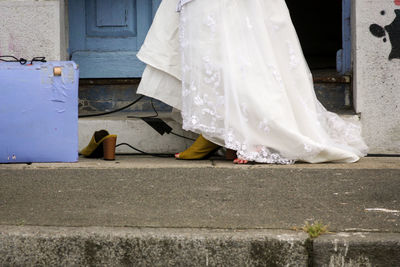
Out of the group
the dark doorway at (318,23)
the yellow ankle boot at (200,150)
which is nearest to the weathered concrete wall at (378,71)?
the yellow ankle boot at (200,150)

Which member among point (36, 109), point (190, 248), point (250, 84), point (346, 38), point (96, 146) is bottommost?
point (190, 248)

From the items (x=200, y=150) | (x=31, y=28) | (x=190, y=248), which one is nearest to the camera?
(x=190, y=248)

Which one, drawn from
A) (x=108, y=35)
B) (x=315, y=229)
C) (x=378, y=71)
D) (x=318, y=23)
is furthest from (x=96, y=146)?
(x=318, y=23)

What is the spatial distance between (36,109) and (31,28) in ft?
3.90

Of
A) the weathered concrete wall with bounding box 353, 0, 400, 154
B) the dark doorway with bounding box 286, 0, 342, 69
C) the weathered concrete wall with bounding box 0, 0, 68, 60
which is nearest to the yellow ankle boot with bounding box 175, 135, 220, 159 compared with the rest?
the weathered concrete wall with bounding box 353, 0, 400, 154

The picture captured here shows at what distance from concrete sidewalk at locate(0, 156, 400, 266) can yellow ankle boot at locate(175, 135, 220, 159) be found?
0.49 m

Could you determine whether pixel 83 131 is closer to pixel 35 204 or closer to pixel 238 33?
pixel 238 33

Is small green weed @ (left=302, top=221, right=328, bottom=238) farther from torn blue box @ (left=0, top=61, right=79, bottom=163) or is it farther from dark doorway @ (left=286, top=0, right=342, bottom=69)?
dark doorway @ (left=286, top=0, right=342, bottom=69)

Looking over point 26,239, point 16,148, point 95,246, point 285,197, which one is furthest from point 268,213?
point 16,148

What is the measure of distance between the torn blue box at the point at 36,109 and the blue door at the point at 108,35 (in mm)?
1394

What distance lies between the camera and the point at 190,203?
3078mm

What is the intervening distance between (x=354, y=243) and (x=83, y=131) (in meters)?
3.11

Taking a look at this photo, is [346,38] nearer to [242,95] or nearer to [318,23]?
[242,95]

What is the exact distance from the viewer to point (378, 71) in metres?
4.95
